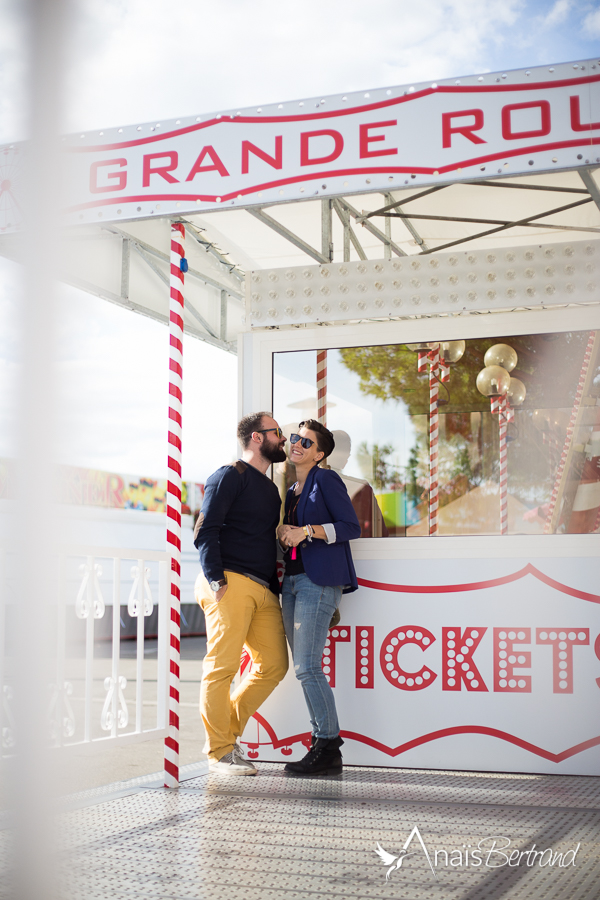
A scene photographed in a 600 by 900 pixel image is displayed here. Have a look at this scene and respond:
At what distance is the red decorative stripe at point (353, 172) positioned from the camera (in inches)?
125

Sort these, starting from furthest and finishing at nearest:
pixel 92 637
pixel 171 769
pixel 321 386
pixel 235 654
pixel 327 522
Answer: pixel 321 386, pixel 327 522, pixel 235 654, pixel 171 769, pixel 92 637

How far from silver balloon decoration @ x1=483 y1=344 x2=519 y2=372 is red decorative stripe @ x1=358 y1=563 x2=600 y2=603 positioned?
3.73ft

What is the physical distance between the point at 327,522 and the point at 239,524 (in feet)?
1.55

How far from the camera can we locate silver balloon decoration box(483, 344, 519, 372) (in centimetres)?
466

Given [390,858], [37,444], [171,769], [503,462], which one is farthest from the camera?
[503,462]

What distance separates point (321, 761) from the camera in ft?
13.7

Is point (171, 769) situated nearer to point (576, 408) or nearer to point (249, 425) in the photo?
point (249, 425)

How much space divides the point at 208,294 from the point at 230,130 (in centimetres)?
365

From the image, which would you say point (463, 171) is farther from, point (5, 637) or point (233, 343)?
point (233, 343)

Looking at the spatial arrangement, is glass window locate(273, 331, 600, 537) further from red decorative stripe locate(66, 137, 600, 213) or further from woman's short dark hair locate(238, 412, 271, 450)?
red decorative stripe locate(66, 137, 600, 213)

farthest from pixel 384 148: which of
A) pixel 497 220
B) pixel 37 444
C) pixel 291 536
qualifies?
pixel 497 220

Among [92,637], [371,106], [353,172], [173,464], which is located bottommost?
[92,637]

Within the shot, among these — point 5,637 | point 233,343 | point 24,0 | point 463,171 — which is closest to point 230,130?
point 463,171

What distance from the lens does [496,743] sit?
4.36 meters
